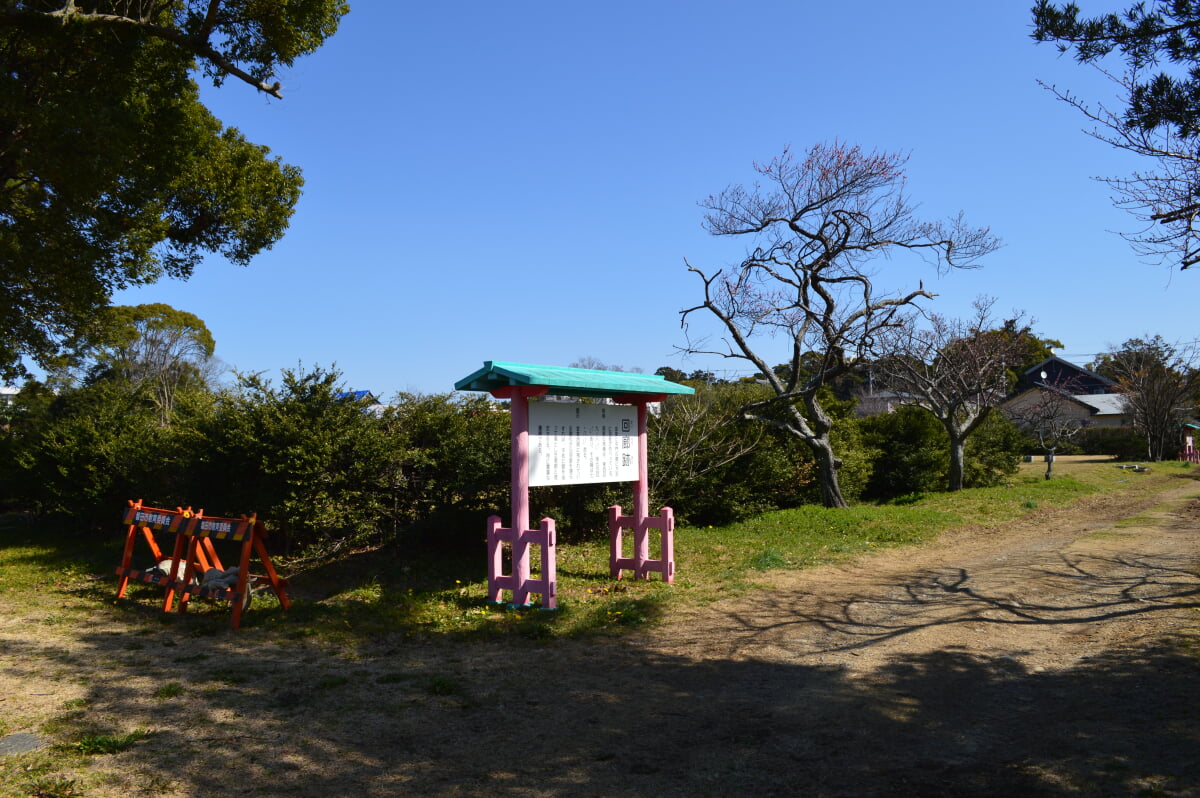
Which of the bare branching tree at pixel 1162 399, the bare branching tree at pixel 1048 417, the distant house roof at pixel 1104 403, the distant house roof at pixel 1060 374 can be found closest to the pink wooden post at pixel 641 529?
the bare branching tree at pixel 1048 417

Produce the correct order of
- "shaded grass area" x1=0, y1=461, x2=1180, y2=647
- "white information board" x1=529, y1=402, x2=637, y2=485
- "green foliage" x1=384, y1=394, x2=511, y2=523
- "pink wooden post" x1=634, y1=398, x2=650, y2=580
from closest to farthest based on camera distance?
1. "shaded grass area" x1=0, y1=461, x2=1180, y2=647
2. "white information board" x1=529, y1=402, x2=637, y2=485
3. "pink wooden post" x1=634, y1=398, x2=650, y2=580
4. "green foliage" x1=384, y1=394, x2=511, y2=523

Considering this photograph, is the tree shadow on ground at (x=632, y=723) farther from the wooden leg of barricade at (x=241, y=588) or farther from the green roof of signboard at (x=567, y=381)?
the green roof of signboard at (x=567, y=381)

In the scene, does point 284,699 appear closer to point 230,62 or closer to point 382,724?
point 382,724

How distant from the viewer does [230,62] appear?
9.86m

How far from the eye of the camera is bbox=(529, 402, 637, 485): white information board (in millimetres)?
7637

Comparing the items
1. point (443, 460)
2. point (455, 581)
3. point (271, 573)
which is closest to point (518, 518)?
point (455, 581)

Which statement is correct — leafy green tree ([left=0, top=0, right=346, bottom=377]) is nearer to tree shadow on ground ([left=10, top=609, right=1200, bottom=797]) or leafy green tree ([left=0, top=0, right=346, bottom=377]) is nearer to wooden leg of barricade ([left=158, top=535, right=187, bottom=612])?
wooden leg of barricade ([left=158, top=535, right=187, bottom=612])

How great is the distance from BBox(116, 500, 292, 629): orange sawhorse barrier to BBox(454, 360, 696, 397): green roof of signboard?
8.05ft

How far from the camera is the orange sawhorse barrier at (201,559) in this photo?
7195mm

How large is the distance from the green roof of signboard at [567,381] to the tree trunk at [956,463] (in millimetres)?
12041

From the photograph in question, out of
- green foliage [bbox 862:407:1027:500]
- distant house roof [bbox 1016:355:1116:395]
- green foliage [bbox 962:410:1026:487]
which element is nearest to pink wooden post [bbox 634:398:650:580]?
green foliage [bbox 862:407:1027:500]

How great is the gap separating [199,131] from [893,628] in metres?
11.3

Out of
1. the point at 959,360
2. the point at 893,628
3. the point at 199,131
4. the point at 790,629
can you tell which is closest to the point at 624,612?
Result: the point at 790,629

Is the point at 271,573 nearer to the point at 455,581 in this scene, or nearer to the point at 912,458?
the point at 455,581
